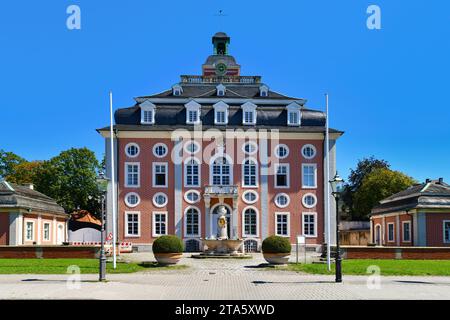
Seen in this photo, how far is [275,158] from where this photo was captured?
47469 mm

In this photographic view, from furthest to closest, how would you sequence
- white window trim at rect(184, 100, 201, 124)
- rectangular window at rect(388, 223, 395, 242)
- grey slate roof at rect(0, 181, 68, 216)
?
1. rectangular window at rect(388, 223, 395, 242)
2. white window trim at rect(184, 100, 201, 124)
3. grey slate roof at rect(0, 181, 68, 216)

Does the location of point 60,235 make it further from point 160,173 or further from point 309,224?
point 309,224

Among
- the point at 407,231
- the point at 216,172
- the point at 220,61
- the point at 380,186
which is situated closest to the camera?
the point at 407,231

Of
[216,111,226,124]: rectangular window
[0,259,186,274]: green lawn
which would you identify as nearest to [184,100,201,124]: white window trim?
[216,111,226,124]: rectangular window

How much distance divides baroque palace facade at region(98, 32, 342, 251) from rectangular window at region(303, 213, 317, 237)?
0.26ft

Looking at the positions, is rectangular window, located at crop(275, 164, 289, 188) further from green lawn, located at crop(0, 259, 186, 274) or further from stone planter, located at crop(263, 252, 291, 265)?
green lawn, located at crop(0, 259, 186, 274)

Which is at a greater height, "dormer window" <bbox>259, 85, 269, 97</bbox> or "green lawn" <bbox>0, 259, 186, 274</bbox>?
"dormer window" <bbox>259, 85, 269, 97</bbox>

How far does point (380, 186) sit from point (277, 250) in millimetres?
40174

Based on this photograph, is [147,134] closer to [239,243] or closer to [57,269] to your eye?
[239,243]

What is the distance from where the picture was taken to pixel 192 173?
155ft

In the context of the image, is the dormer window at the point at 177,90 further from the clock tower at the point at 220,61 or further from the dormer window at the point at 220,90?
the clock tower at the point at 220,61

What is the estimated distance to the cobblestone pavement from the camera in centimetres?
1681

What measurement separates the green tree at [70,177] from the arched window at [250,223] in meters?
24.7

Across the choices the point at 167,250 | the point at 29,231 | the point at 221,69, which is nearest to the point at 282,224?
the point at 167,250
